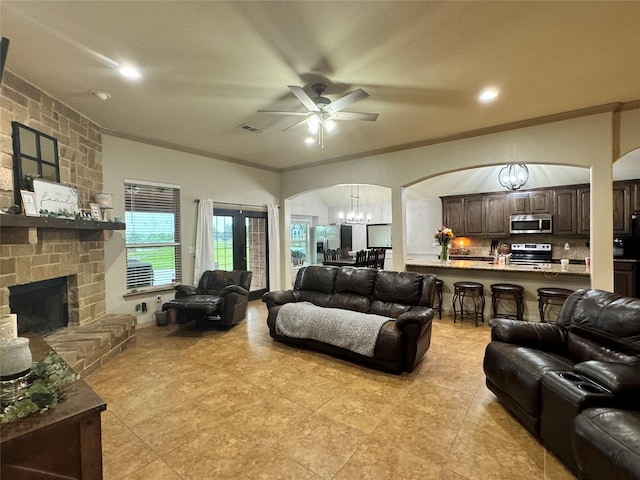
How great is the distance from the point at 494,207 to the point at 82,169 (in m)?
8.15

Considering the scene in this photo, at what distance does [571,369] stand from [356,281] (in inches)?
97.4

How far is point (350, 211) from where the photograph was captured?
10250 mm

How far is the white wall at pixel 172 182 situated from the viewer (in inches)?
178

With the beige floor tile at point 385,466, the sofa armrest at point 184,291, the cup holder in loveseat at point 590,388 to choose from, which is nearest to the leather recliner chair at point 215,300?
the sofa armrest at point 184,291

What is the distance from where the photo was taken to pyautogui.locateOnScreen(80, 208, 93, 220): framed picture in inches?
149

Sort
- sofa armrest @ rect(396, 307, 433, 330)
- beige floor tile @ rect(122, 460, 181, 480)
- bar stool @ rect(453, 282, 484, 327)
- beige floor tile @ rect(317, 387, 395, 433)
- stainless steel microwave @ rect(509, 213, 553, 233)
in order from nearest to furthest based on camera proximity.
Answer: beige floor tile @ rect(122, 460, 181, 480) → beige floor tile @ rect(317, 387, 395, 433) → sofa armrest @ rect(396, 307, 433, 330) → bar stool @ rect(453, 282, 484, 327) → stainless steel microwave @ rect(509, 213, 553, 233)

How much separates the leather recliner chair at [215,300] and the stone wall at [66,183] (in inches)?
41.6

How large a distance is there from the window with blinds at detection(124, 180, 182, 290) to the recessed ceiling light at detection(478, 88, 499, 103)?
15.8ft

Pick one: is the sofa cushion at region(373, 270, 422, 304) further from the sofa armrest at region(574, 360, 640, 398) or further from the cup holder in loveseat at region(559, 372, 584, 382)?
the sofa armrest at region(574, 360, 640, 398)

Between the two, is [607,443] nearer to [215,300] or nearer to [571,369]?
[571,369]

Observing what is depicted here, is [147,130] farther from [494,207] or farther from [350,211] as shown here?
[494,207]

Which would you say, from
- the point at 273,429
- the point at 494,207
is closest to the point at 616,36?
the point at 273,429

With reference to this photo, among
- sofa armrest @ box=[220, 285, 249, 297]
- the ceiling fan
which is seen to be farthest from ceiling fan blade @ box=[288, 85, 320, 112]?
sofa armrest @ box=[220, 285, 249, 297]

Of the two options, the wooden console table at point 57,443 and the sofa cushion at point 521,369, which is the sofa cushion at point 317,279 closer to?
the sofa cushion at point 521,369
